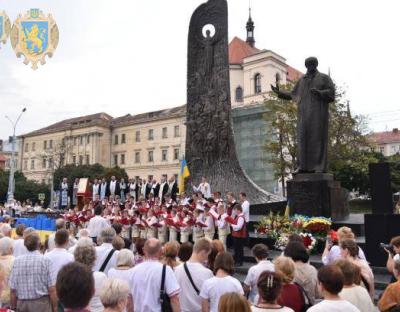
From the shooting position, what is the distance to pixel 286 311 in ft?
10.3

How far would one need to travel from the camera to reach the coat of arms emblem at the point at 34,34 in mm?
20859

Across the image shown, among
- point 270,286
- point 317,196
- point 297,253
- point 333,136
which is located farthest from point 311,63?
point 333,136

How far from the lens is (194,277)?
446 cm

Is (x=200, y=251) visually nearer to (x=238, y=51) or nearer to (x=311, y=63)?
(x=311, y=63)

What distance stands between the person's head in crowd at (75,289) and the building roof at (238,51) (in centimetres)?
6364

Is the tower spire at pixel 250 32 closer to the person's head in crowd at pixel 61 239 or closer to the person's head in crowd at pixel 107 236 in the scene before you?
the person's head in crowd at pixel 107 236

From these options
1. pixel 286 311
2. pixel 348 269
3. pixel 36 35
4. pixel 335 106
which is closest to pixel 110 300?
pixel 286 311

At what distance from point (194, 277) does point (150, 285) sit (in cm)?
51

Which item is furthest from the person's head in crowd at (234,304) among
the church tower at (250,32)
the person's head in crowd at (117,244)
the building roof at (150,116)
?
the church tower at (250,32)

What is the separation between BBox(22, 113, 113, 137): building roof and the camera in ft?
262

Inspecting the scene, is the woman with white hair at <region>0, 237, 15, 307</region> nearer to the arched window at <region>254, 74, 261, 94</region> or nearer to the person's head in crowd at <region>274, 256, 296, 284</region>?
the person's head in crowd at <region>274, 256, 296, 284</region>

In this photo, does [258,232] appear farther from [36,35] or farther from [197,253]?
[36,35]

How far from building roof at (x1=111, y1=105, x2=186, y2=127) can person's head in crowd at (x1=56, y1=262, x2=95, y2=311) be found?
222 feet

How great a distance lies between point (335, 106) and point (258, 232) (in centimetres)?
2472
